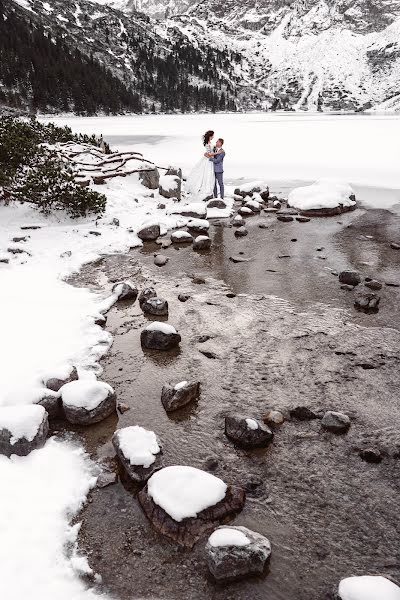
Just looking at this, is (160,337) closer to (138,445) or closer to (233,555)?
(138,445)

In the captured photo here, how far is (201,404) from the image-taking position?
15.1 feet

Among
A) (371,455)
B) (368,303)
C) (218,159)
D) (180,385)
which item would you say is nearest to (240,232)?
(218,159)

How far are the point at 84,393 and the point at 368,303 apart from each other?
4667 mm

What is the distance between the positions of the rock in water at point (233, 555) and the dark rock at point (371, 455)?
55.7 inches

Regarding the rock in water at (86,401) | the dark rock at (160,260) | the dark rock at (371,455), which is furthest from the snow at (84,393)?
the dark rock at (160,260)

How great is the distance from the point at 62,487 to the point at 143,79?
484 feet

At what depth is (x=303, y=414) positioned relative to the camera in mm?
4324

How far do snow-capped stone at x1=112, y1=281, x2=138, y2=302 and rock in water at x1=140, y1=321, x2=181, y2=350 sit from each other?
60.0 inches

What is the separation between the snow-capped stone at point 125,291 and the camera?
7.21 meters

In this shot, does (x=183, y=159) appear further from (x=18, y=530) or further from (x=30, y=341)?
(x=18, y=530)

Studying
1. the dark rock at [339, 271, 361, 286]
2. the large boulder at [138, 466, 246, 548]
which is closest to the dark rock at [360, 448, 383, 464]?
the large boulder at [138, 466, 246, 548]

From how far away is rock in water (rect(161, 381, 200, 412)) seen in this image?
450 centimetres

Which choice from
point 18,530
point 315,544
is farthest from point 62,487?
point 315,544

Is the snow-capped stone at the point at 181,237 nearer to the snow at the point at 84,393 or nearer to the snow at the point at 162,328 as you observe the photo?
the snow at the point at 162,328
